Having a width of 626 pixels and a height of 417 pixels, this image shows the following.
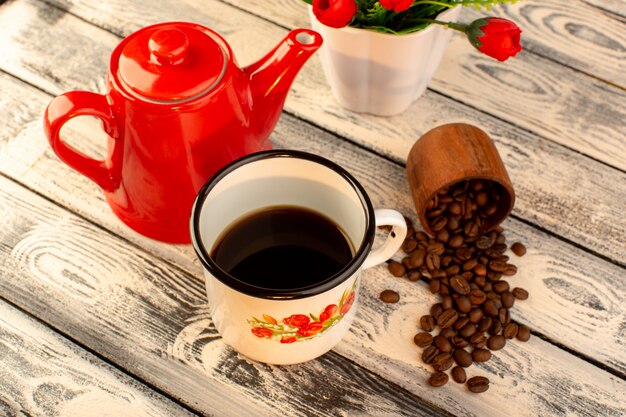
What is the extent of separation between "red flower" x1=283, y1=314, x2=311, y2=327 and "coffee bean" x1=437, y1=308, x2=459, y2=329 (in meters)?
0.20

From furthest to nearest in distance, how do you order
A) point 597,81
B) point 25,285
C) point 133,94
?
point 597,81
point 25,285
point 133,94

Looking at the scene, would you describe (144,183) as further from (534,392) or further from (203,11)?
(534,392)

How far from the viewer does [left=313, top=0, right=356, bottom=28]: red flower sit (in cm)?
71

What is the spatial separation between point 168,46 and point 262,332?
0.31 m

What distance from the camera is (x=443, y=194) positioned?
2.86 feet

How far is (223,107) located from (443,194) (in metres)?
0.30

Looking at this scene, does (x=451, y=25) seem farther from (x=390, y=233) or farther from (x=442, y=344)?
(x=442, y=344)

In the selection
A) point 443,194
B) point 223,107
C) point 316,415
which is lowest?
point 316,415

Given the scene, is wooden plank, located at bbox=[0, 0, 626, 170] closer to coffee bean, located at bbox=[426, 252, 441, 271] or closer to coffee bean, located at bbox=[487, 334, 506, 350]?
coffee bean, located at bbox=[426, 252, 441, 271]

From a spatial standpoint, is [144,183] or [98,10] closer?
[144,183]

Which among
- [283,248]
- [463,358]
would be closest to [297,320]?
[283,248]

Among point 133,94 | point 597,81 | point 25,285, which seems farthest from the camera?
point 597,81

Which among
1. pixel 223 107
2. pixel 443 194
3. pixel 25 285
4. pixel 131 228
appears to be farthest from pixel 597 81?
pixel 25 285

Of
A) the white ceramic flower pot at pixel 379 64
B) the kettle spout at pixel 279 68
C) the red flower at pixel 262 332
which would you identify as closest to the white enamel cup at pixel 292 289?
the red flower at pixel 262 332
